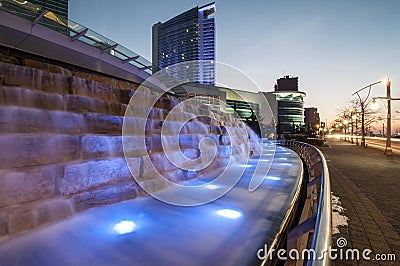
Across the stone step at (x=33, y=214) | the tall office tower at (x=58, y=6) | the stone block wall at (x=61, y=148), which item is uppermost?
the tall office tower at (x=58, y=6)

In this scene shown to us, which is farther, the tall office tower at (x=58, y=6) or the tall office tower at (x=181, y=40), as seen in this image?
the tall office tower at (x=181, y=40)

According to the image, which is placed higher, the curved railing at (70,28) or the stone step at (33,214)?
the curved railing at (70,28)

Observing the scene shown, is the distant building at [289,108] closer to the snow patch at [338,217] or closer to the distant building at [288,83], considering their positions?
the distant building at [288,83]

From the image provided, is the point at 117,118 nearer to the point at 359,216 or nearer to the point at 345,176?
the point at 359,216

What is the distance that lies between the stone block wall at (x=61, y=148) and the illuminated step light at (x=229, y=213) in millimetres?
1712

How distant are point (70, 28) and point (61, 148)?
17.2 meters

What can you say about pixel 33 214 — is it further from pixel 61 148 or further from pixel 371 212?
pixel 371 212

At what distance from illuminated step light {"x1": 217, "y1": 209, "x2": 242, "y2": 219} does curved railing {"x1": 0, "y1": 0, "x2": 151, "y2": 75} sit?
17525 mm

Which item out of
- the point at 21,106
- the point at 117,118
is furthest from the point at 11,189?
the point at 117,118

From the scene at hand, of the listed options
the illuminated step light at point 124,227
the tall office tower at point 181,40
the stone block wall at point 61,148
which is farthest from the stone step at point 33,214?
the tall office tower at point 181,40

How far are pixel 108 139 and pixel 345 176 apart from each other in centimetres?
687

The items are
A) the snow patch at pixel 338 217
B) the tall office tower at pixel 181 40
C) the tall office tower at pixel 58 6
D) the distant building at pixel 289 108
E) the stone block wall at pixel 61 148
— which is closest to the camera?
the stone block wall at pixel 61 148

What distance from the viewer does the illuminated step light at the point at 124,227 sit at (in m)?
3.01

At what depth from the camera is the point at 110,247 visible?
104 inches
